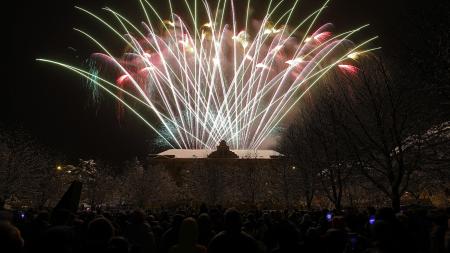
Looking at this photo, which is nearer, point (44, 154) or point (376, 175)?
point (376, 175)

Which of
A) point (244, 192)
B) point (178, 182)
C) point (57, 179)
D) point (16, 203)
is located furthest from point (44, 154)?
point (244, 192)

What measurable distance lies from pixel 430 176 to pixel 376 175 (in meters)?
6.42

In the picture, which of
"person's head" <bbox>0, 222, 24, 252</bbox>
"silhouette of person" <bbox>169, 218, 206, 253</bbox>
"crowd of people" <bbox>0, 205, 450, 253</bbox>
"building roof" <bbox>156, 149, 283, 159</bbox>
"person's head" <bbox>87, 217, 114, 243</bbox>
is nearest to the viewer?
"person's head" <bbox>0, 222, 24, 252</bbox>

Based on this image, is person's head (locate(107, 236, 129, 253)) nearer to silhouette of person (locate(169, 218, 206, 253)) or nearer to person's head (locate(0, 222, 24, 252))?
silhouette of person (locate(169, 218, 206, 253))

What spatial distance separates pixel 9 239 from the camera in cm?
502

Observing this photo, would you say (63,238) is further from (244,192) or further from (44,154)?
(44,154)

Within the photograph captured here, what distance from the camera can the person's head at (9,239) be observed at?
196 inches

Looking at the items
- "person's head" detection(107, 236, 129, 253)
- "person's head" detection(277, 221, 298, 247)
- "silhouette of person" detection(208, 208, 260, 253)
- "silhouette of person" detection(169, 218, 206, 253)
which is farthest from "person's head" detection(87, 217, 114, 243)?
"person's head" detection(277, 221, 298, 247)

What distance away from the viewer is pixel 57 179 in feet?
230

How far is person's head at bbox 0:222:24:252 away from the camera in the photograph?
4.99 meters

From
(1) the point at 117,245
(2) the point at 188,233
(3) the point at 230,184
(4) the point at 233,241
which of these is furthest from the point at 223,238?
(3) the point at 230,184

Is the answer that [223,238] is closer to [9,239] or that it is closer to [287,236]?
[287,236]

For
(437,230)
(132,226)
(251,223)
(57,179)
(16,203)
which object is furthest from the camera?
(57,179)

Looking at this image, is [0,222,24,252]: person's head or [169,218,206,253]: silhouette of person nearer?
[0,222,24,252]: person's head
